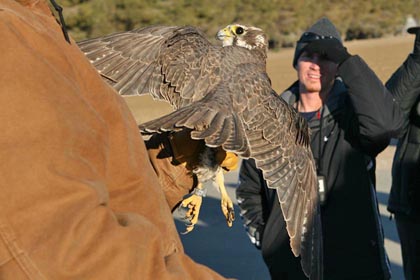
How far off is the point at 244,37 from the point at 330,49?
21.9 inches

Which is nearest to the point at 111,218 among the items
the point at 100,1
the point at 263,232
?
the point at 263,232

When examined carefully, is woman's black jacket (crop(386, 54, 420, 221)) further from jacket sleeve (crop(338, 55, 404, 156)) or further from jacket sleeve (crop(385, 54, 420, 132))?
jacket sleeve (crop(338, 55, 404, 156))

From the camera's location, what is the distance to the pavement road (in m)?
7.17

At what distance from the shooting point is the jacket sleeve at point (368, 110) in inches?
172

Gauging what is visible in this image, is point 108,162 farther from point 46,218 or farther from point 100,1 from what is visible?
point 100,1

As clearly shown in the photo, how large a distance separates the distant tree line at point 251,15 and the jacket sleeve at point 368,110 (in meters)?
13.8

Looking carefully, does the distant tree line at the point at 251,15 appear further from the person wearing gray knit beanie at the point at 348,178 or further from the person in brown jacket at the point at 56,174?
the person in brown jacket at the point at 56,174

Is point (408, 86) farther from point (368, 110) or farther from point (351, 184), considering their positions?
point (351, 184)

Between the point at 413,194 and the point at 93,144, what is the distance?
12.8 feet

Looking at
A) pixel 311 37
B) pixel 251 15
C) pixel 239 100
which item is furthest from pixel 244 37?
pixel 251 15

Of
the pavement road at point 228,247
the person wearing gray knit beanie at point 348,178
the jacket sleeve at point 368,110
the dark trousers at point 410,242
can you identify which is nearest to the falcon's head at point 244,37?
the person wearing gray knit beanie at point 348,178

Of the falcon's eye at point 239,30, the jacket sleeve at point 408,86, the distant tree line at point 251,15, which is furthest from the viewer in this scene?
the distant tree line at point 251,15

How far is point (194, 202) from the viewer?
12.1ft

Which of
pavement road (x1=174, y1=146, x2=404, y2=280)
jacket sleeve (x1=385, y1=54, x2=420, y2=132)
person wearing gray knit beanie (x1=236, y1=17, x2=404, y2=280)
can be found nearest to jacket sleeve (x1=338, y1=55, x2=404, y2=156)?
person wearing gray knit beanie (x1=236, y1=17, x2=404, y2=280)
